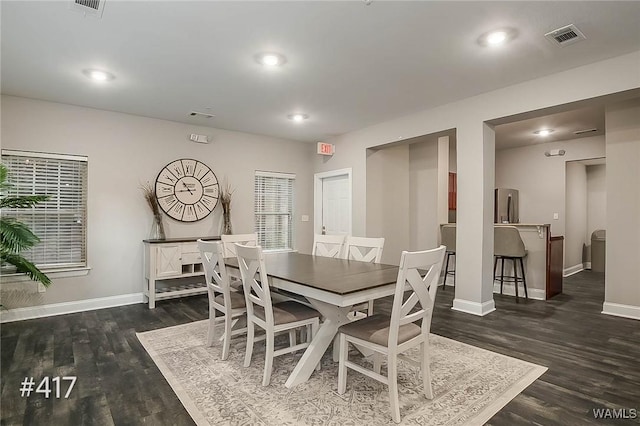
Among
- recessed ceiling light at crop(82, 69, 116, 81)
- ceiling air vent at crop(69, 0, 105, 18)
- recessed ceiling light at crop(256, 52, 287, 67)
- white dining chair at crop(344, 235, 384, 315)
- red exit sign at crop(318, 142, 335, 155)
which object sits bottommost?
white dining chair at crop(344, 235, 384, 315)

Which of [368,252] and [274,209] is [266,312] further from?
[274,209]

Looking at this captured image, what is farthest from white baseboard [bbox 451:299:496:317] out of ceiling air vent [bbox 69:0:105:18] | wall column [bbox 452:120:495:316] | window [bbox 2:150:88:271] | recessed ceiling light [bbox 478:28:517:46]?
window [bbox 2:150:88:271]

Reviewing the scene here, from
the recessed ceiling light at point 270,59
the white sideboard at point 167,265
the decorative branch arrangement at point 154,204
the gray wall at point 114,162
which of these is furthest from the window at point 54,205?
the recessed ceiling light at point 270,59

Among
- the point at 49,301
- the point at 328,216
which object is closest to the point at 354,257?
the point at 328,216

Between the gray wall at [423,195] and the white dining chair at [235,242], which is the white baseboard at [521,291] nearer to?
the gray wall at [423,195]

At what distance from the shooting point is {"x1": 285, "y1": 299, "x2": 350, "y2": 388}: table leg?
7.82ft

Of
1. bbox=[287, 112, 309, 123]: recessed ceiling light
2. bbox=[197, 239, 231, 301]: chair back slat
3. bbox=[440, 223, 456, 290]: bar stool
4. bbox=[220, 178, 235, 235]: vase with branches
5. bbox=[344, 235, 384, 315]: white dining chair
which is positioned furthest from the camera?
bbox=[220, 178, 235, 235]: vase with branches

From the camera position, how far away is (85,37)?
266 cm

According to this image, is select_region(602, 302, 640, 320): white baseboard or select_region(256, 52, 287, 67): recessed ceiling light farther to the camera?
select_region(602, 302, 640, 320): white baseboard

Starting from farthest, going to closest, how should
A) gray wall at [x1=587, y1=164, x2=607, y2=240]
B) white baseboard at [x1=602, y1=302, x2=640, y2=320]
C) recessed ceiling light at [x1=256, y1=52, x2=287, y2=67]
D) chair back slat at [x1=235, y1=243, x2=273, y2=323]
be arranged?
gray wall at [x1=587, y1=164, x2=607, y2=240] < white baseboard at [x1=602, y1=302, x2=640, y2=320] < recessed ceiling light at [x1=256, y1=52, x2=287, y2=67] < chair back slat at [x1=235, y1=243, x2=273, y2=323]

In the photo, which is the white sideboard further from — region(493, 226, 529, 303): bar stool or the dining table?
region(493, 226, 529, 303): bar stool

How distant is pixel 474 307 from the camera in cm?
400

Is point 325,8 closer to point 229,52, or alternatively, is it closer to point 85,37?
point 229,52

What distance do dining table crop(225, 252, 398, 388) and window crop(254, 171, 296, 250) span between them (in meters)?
2.96
